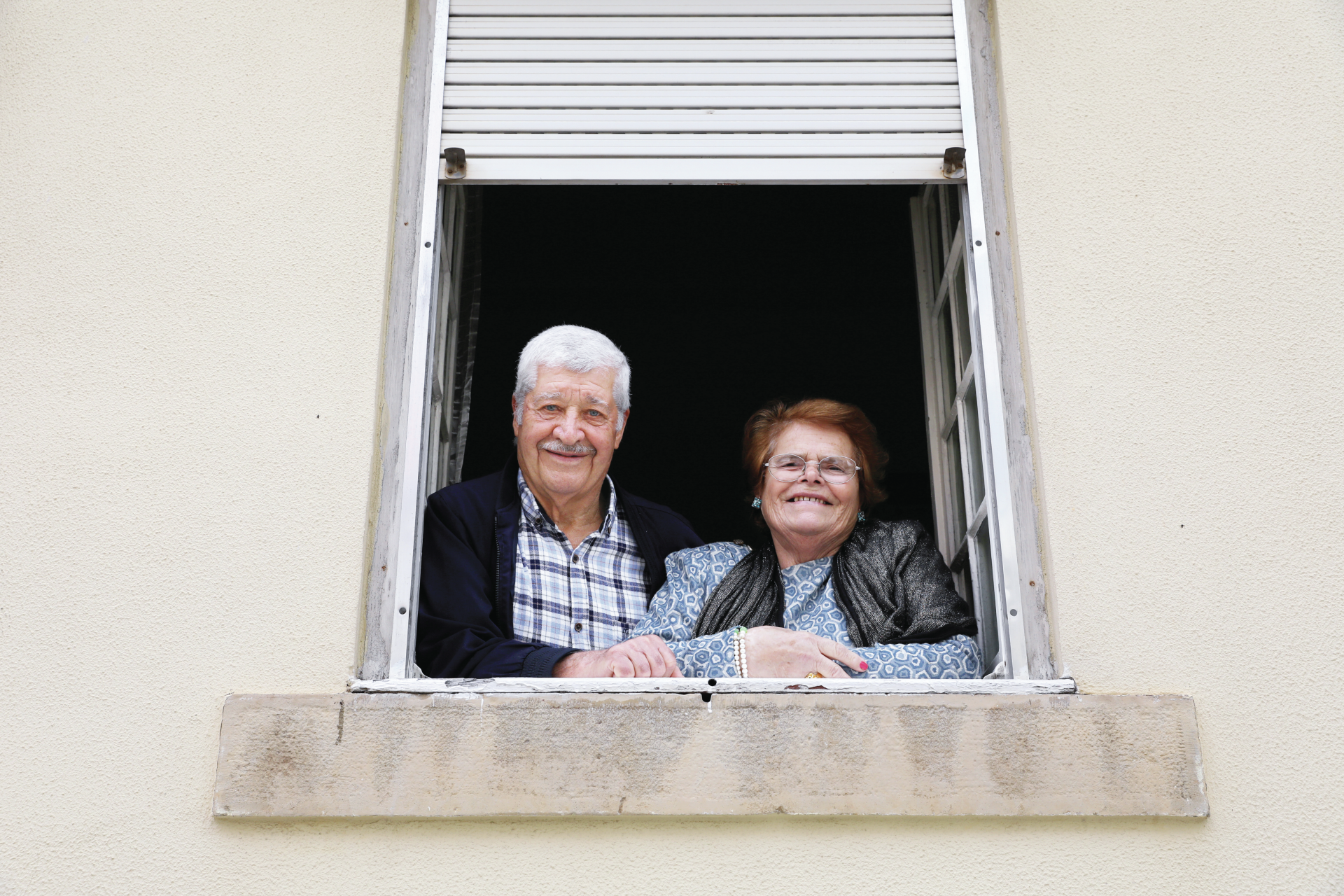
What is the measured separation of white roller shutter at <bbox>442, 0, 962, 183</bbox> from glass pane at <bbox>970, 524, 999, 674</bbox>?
0.96m

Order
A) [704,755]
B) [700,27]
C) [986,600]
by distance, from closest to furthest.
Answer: [704,755], [986,600], [700,27]

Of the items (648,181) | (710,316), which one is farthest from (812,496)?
(710,316)

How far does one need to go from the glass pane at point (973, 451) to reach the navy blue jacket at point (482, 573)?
2.94 feet

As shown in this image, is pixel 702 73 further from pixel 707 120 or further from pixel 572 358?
pixel 572 358

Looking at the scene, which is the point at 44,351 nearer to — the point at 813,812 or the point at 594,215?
the point at 813,812

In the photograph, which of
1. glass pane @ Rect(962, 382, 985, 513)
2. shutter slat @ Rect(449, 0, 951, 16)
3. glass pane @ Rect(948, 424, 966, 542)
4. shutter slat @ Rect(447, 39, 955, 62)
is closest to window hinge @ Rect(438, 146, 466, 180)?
shutter slat @ Rect(447, 39, 955, 62)

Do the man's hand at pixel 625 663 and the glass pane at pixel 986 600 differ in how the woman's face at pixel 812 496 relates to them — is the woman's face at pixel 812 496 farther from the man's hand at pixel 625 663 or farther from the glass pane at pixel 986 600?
the man's hand at pixel 625 663

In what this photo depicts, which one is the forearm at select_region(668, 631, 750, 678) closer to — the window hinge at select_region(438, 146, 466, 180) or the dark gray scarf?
the dark gray scarf

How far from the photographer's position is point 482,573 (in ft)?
10.9

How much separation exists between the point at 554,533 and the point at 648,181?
3.40 feet

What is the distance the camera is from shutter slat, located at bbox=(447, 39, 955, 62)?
11.1ft

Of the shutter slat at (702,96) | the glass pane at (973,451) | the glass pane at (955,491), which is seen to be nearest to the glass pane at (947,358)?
the glass pane at (955,491)

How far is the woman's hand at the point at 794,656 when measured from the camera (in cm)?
302

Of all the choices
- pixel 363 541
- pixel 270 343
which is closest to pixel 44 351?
pixel 270 343
